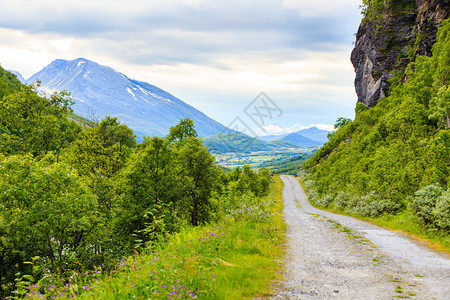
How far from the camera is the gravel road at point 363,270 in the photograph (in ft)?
23.2

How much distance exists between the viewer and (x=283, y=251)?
39.6ft

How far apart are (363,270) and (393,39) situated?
246 ft

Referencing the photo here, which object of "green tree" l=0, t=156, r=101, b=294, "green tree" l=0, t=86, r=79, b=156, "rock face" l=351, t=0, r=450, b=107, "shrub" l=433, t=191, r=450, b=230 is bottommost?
"green tree" l=0, t=156, r=101, b=294

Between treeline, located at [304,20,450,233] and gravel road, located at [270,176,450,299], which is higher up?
treeline, located at [304,20,450,233]

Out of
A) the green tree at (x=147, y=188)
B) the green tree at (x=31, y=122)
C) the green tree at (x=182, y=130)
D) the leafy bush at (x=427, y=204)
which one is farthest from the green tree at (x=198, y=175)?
the leafy bush at (x=427, y=204)

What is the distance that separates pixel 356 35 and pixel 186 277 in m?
107

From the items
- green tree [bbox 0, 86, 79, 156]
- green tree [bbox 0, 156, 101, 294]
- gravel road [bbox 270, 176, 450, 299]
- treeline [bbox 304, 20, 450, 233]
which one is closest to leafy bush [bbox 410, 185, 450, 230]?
treeline [bbox 304, 20, 450, 233]

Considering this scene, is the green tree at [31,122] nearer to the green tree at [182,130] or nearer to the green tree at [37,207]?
the green tree at [37,207]

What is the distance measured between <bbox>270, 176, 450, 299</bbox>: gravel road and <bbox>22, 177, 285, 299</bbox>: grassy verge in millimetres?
869

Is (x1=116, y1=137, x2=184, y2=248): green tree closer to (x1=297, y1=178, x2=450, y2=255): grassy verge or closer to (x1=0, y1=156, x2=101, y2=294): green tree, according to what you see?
(x1=0, y1=156, x2=101, y2=294): green tree

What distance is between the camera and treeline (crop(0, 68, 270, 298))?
1675 centimetres

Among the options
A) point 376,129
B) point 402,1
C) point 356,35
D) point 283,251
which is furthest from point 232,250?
point 356,35

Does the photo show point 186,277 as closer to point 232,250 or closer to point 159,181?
point 232,250

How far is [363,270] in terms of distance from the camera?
902 cm
